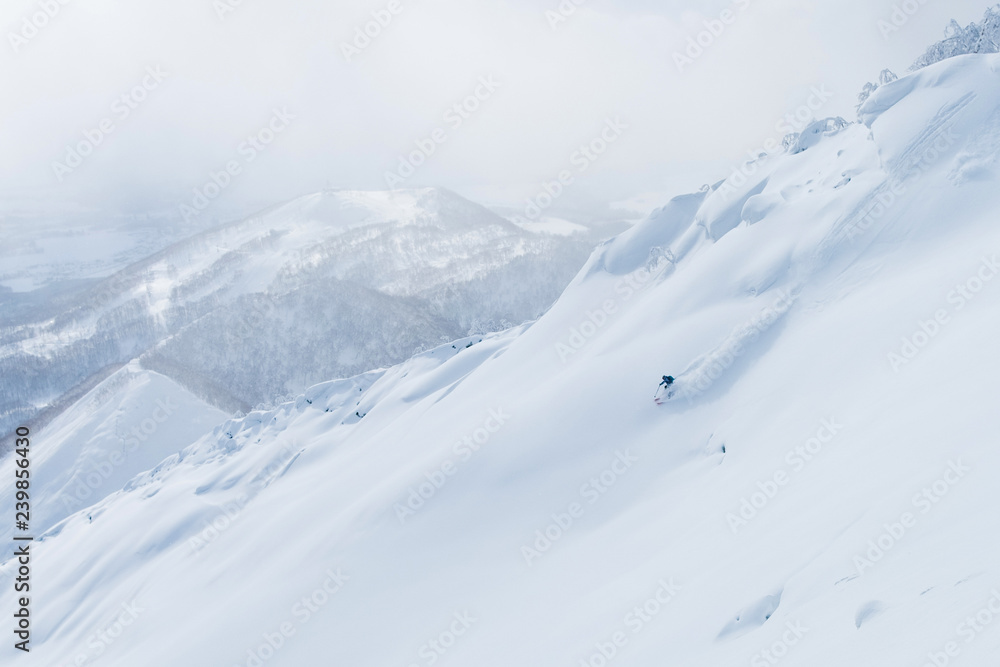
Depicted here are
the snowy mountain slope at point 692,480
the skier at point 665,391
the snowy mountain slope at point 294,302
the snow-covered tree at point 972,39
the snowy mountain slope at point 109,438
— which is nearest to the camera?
the snowy mountain slope at point 692,480

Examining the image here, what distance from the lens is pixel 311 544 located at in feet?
50.5

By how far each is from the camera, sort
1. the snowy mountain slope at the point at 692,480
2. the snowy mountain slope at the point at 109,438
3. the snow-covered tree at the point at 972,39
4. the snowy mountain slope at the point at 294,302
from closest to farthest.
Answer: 1. the snowy mountain slope at the point at 692,480
2. the snow-covered tree at the point at 972,39
3. the snowy mountain slope at the point at 109,438
4. the snowy mountain slope at the point at 294,302

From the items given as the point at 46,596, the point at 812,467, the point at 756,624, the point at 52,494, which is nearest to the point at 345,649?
the point at 756,624

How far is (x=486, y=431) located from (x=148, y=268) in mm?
156272

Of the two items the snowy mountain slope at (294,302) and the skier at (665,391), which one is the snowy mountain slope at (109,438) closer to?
the snowy mountain slope at (294,302)

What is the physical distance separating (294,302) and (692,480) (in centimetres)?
9311

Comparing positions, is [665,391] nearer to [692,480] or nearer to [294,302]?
[692,480]

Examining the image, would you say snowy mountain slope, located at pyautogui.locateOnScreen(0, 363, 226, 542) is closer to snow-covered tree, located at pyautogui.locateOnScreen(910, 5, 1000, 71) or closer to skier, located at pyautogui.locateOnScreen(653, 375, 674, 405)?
skier, located at pyautogui.locateOnScreen(653, 375, 674, 405)

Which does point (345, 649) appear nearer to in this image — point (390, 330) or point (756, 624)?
point (756, 624)

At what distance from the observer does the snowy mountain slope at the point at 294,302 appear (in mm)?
89312

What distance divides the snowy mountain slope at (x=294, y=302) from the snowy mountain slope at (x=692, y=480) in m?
40.9

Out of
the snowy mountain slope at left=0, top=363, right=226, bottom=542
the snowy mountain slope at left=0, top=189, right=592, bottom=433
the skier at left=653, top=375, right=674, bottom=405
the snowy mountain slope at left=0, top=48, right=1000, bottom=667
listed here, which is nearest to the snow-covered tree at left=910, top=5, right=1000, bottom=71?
the snowy mountain slope at left=0, top=48, right=1000, bottom=667

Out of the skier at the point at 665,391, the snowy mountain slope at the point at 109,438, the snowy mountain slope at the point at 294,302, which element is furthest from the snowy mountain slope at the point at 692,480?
the snowy mountain slope at the point at 294,302

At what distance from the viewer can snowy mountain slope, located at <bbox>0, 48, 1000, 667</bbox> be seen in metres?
6.79
